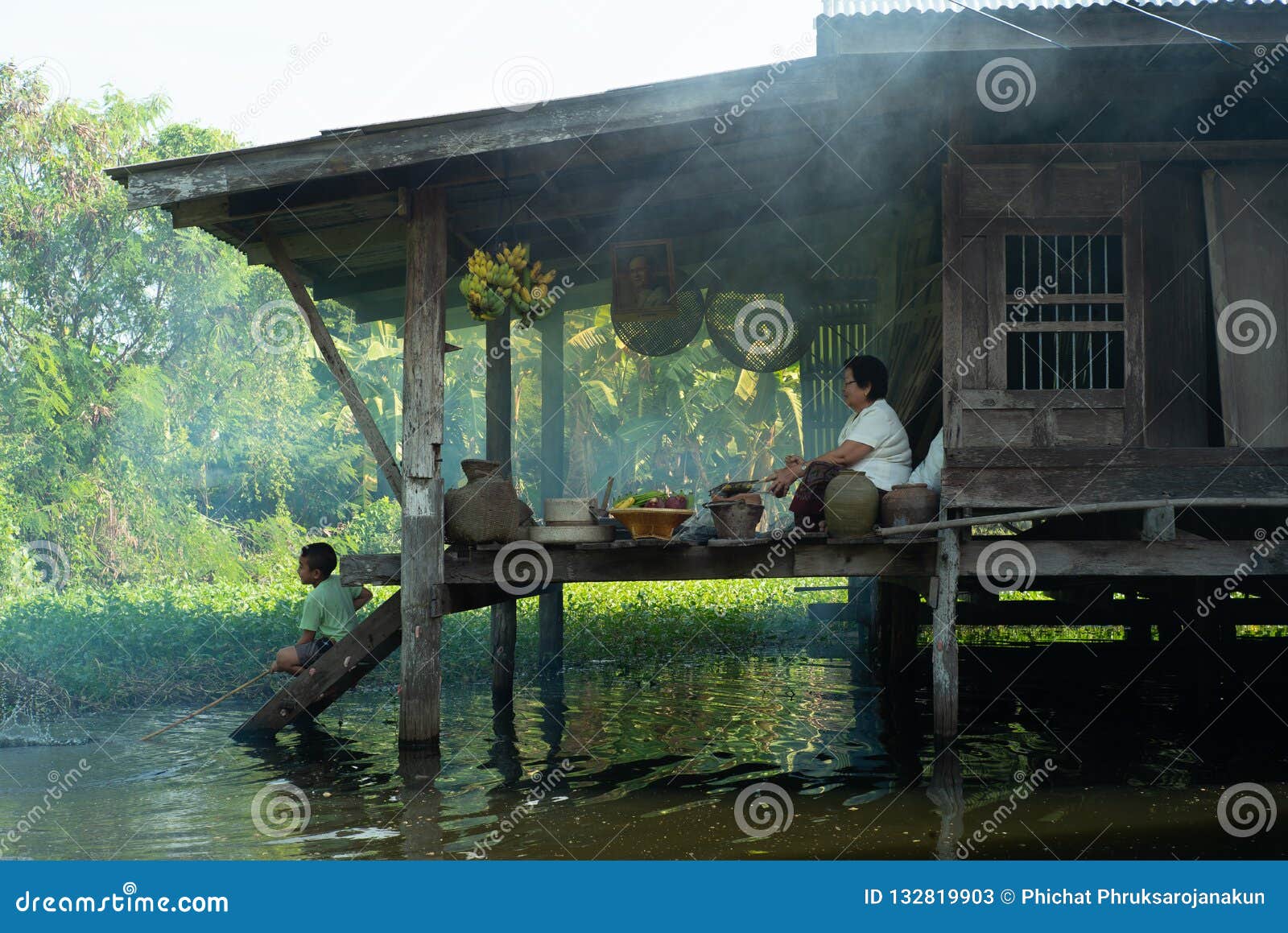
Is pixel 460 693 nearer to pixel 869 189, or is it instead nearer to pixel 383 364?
pixel 869 189

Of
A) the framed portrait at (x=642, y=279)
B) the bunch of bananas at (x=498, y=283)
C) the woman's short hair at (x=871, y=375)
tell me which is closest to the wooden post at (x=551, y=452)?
the framed portrait at (x=642, y=279)

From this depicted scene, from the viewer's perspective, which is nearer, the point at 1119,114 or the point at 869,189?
the point at 1119,114

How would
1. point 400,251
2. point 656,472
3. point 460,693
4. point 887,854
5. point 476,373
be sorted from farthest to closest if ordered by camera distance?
1. point 656,472
2. point 476,373
3. point 460,693
4. point 400,251
5. point 887,854

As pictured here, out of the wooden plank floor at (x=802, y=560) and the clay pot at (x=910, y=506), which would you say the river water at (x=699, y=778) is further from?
the clay pot at (x=910, y=506)

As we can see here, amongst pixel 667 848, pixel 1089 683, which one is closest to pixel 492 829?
pixel 667 848

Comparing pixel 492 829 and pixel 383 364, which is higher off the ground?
pixel 383 364

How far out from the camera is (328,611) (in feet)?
29.6

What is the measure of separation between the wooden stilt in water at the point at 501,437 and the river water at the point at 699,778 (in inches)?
11.9

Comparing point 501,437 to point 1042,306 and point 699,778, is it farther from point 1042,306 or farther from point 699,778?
point 1042,306

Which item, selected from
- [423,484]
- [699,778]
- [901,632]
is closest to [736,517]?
[699,778]

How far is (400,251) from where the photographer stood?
407 inches

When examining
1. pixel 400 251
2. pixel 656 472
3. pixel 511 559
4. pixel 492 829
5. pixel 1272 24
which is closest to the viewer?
pixel 492 829

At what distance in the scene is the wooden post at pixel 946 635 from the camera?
7.64 meters

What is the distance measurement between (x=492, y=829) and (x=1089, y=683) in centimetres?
771
